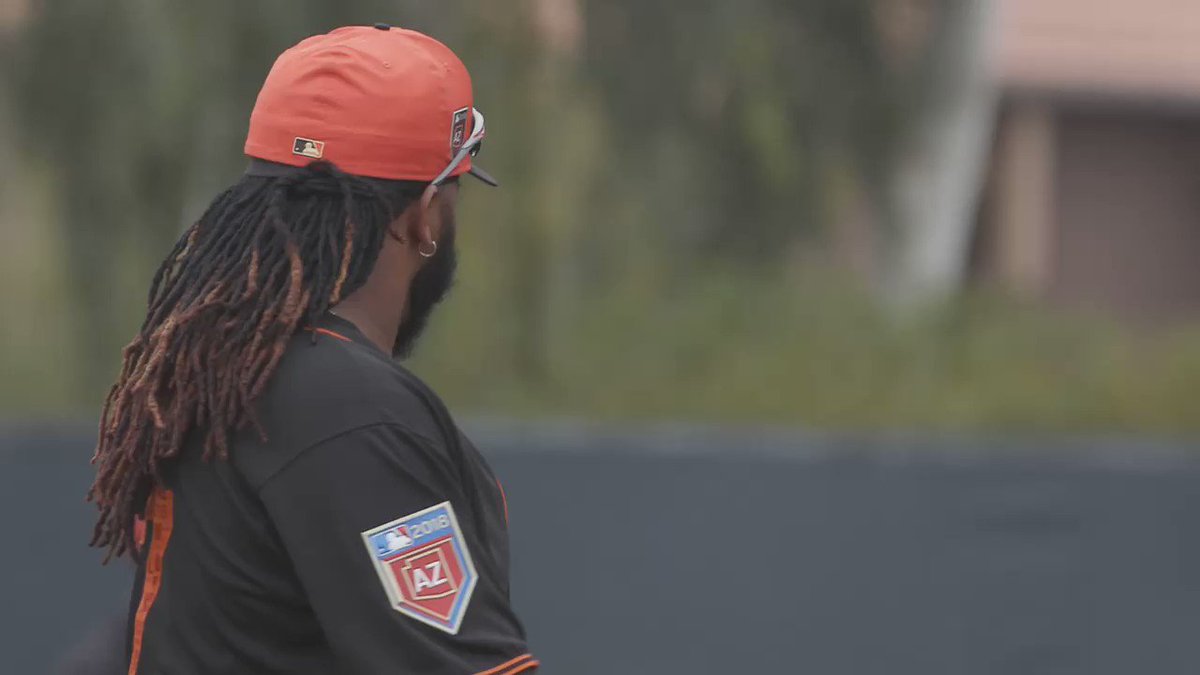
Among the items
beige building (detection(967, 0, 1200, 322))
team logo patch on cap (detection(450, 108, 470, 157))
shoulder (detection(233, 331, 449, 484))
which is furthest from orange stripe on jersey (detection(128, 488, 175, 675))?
beige building (detection(967, 0, 1200, 322))

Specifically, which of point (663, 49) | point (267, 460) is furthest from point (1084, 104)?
point (267, 460)

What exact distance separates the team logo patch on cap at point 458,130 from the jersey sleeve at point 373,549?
35 centimetres

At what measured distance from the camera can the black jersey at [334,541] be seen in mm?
1627

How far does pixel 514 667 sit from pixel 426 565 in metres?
0.15

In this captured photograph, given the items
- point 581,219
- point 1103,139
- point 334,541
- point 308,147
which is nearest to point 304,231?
point 308,147

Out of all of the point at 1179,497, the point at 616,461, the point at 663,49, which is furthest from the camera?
the point at 663,49

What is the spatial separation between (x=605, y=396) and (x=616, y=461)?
0.77 metres

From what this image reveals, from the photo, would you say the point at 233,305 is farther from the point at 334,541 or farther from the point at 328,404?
the point at 334,541

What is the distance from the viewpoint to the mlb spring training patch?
1.63 m

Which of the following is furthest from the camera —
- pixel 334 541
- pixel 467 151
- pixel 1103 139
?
pixel 1103 139

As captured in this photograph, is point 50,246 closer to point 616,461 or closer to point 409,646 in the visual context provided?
point 616,461

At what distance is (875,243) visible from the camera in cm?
741

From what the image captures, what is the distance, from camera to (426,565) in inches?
64.6

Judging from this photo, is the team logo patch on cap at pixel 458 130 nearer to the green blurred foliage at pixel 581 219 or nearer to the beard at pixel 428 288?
the beard at pixel 428 288
